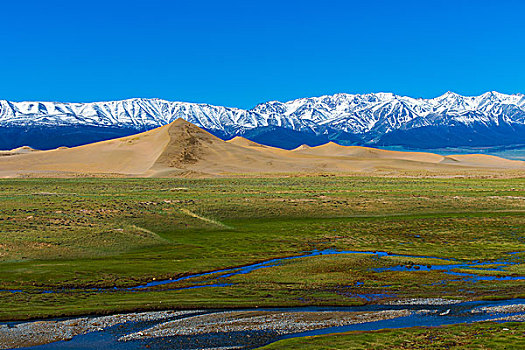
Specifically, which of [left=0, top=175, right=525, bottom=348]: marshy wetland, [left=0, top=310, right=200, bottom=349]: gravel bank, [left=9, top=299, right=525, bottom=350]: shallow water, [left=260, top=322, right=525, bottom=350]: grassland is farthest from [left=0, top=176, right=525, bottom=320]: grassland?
[left=260, top=322, right=525, bottom=350]: grassland

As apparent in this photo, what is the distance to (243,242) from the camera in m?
57.0

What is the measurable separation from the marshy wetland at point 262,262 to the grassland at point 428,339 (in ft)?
0.59

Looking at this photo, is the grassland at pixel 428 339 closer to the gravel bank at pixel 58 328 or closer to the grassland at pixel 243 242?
the grassland at pixel 243 242

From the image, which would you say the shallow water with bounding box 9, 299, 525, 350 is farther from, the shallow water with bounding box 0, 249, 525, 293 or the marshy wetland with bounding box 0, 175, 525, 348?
the shallow water with bounding box 0, 249, 525, 293

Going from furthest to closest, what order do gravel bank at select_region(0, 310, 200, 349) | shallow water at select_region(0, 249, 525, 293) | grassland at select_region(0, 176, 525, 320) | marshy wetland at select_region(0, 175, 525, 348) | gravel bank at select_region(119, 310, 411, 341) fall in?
shallow water at select_region(0, 249, 525, 293), grassland at select_region(0, 176, 525, 320), marshy wetland at select_region(0, 175, 525, 348), gravel bank at select_region(119, 310, 411, 341), gravel bank at select_region(0, 310, 200, 349)

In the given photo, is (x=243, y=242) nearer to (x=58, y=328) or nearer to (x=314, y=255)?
(x=314, y=255)

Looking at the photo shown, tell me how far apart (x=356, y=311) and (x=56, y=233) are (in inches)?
1427

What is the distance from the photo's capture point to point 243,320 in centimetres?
3067

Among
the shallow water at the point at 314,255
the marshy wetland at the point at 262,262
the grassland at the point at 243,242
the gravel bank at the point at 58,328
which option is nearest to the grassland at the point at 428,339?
the marshy wetland at the point at 262,262

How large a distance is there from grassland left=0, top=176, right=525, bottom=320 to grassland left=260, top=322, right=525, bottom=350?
6.57 metres

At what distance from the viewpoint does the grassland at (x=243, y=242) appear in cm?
3578

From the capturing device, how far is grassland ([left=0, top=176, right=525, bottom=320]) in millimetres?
35781

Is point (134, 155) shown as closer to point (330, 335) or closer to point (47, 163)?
point (47, 163)

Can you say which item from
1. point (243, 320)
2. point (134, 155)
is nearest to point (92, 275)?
point (243, 320)
